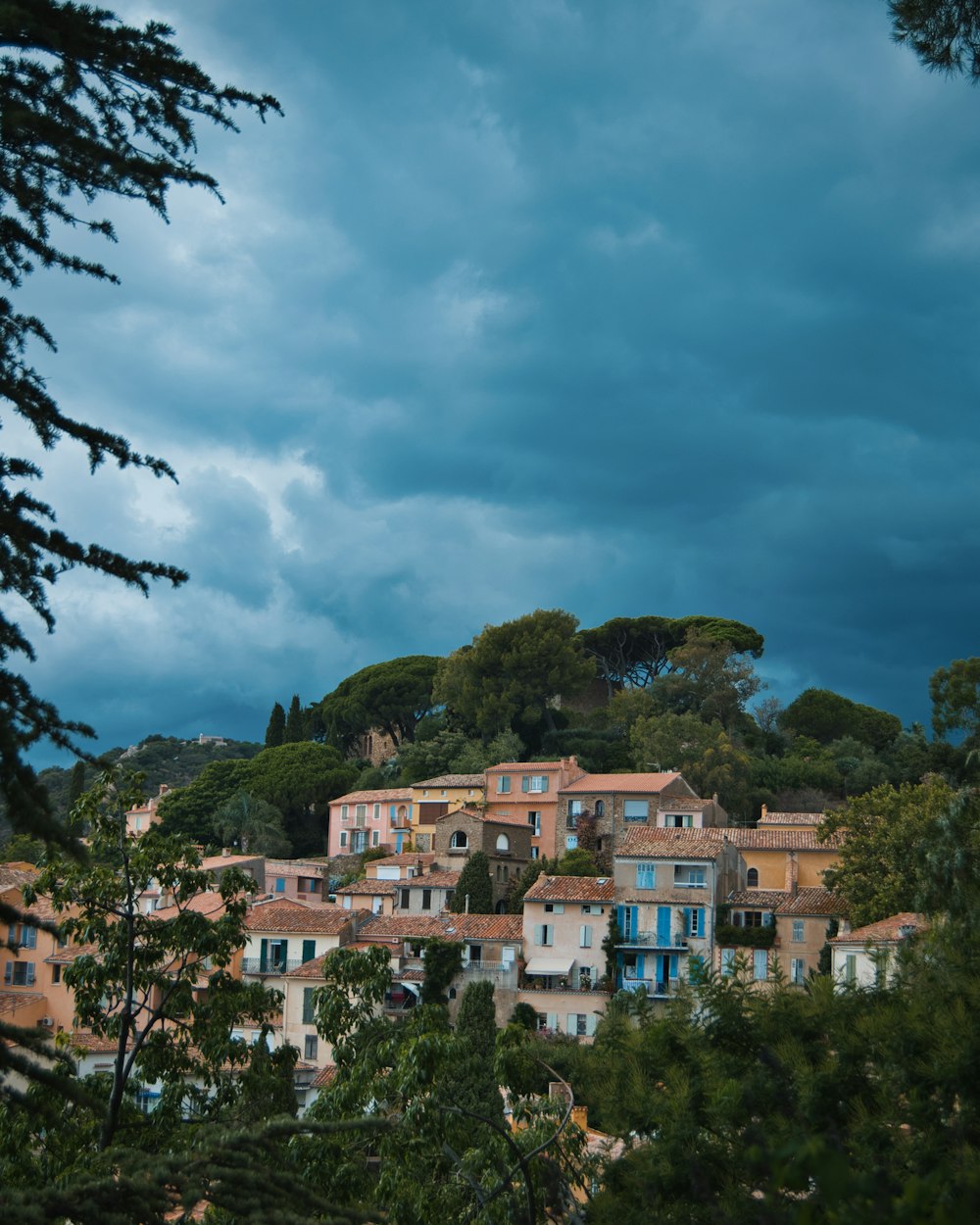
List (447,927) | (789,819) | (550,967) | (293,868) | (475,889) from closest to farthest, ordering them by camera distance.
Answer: (550,967) → (447,927) → (475,889) → (789,819) → (293,868)

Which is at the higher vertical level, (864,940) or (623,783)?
(623,783)

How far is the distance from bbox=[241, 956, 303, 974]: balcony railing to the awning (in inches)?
334

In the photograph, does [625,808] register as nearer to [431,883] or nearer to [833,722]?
[431,883]

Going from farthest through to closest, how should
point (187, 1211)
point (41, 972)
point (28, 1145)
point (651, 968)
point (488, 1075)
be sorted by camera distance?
point (651, 968), point (41, 972), point (488, 1075), point (28, 1145), point (187, 1211)

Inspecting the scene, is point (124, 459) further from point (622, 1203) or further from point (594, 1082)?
point (594, 1082)

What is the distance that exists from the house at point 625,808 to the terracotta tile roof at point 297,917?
13179 millimetres

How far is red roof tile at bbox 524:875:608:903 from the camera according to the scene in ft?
151

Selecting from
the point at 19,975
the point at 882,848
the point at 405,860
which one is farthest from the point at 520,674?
the point at 19,975

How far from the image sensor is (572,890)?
46844 mm

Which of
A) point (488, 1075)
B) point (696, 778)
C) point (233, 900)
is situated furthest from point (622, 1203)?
point (696, 778)

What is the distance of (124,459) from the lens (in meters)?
7.04

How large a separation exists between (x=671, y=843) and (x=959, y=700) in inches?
756

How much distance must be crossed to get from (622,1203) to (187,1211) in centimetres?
565

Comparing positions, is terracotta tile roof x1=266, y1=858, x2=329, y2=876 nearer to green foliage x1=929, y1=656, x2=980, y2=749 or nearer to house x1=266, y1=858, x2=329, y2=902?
house x1=266, y1=858, x2=329, y2=902
